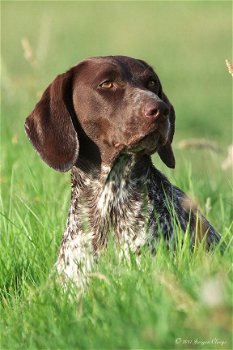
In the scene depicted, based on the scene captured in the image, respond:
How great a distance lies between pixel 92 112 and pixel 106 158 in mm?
263

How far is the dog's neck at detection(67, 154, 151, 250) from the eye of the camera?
5.62 m

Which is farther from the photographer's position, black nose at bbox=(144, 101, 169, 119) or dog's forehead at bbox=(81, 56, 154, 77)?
dog's forehead at bbox=(81, 56, 154, 77)

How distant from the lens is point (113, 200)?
5746 mm

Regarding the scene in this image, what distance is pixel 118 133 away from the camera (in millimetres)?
5492

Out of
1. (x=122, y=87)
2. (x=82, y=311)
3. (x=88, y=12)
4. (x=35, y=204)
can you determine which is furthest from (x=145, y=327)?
(x=88, y=12)

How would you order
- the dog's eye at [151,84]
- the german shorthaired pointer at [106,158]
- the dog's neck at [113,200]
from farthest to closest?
1. the dog's eye at [151,84]
2. the dog's neck at [113,200]
3. the german shorthaired pointer at [106,158]

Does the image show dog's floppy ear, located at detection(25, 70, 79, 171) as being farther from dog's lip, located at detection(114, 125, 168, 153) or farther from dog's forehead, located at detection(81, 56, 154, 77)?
dog's lip, located at detection(114, 125, 168, 153)

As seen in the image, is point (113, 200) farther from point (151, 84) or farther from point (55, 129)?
point (151, 84)

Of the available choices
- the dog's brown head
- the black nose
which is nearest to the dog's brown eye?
the dog's brown head

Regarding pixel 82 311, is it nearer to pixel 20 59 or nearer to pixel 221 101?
A: pixel 221 101

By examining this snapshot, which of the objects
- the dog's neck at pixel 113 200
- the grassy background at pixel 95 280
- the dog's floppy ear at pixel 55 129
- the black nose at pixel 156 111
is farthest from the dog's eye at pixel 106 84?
the grassy background at pixel 95 280

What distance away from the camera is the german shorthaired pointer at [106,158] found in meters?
5.51

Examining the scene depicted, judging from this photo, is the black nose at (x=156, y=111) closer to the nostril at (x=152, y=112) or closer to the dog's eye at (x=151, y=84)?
the nostril at (x=152, y=112)

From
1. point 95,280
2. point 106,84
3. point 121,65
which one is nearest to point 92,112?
point 106,84
